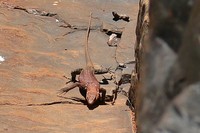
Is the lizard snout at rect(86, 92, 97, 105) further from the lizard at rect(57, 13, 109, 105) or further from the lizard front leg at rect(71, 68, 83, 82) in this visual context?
the lizard front leg at rect(71, 68, 83, 82)

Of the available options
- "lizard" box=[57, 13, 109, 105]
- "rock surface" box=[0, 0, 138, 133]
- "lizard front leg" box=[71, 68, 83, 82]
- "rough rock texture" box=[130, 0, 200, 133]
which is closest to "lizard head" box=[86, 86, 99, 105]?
"lizard" box=[57, 13, 109, 105]

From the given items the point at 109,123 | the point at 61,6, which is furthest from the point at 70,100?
the point at 61,6

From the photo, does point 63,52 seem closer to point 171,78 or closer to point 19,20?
point 19,20

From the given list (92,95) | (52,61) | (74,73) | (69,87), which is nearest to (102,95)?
(92,95)

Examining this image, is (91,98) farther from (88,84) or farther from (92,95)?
(88,84)

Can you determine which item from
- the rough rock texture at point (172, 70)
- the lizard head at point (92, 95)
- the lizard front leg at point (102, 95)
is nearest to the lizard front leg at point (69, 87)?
the lizard head at point (92, 95)

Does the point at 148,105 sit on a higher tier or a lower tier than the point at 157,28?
lower
